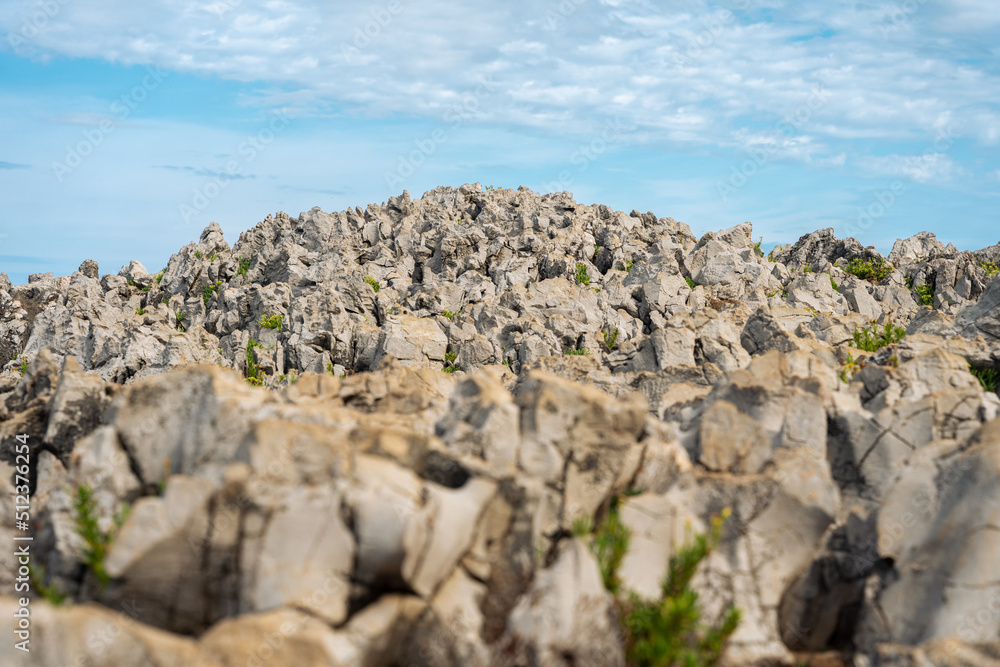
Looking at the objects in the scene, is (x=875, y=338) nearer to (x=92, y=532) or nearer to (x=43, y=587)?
(x=92, y=532)

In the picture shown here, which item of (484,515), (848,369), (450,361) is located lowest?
(484,515)

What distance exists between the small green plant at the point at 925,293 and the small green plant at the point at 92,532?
185 feet

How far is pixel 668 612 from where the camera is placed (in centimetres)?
1021

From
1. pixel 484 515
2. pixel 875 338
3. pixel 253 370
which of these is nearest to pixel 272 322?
pixel 253 370

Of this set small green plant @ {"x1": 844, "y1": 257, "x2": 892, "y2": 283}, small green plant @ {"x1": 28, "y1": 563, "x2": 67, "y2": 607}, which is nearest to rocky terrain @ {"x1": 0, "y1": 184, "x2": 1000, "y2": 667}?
small green plant @ {"x1": 28, "y1": 563, "x2": 67, "y2": 607}

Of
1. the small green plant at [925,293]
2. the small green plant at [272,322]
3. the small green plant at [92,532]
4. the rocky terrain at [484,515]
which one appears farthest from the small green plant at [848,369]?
the small green plant at [925,293]

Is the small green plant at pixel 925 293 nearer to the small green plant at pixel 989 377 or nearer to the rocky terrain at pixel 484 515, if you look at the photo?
the small green plant at pixel 989 377

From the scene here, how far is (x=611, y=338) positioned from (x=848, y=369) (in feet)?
60.1

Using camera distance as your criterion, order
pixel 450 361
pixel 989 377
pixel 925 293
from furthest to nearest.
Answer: pixel 925 293 < pixel 450 361 < pixel 989 377

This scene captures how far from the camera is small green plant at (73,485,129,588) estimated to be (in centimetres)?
1044

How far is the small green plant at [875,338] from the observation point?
30.4 meters

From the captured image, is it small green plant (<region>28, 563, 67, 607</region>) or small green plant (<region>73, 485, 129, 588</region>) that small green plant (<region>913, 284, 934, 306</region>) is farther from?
small green plant (<region>28, 563, 67, 607</region>)

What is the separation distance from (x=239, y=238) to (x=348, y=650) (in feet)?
210

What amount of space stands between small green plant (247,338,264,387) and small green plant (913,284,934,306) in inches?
1835
